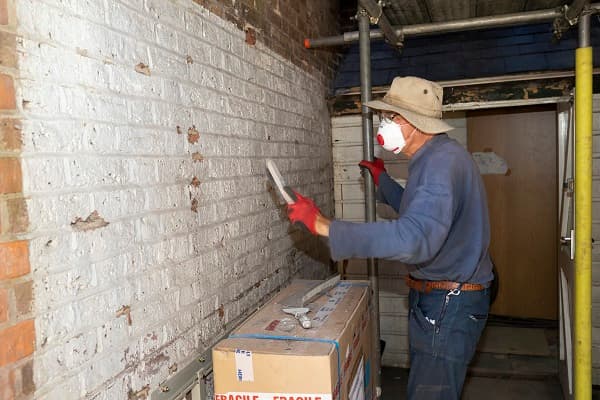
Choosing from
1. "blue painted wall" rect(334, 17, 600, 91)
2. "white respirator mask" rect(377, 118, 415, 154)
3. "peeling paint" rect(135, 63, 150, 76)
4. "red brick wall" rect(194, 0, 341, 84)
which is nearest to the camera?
"peeling paint" rect(135, 63, 150, 76)

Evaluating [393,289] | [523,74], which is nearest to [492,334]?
[393,289]

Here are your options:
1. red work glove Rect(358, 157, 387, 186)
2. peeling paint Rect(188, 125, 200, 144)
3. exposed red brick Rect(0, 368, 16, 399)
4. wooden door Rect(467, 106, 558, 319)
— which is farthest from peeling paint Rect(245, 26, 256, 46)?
wooden door Rect(467, 106, 558, 319)

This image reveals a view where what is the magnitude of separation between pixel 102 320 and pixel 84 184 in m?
0.38

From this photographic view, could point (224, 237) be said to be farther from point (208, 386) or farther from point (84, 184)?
point (84, 184)

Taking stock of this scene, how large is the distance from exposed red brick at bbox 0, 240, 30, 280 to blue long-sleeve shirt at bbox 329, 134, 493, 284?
0.98 m

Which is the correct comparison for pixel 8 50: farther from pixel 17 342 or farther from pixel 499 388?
pixel 499 388

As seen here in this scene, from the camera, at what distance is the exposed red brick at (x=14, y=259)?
1101 millimetres

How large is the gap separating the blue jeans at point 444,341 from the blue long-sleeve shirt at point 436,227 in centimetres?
10

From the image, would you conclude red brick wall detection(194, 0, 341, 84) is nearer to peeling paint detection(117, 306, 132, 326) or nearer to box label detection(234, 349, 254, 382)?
peeling paint detection(117, 306, 132, 326)

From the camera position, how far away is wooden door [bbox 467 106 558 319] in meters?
4.36

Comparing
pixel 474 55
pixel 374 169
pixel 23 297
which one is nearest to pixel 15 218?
pixel 23 297

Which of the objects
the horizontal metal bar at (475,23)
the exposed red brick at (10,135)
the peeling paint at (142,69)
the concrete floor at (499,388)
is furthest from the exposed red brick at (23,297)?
the concrete floor at (499,388)

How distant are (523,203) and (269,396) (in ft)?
11.4

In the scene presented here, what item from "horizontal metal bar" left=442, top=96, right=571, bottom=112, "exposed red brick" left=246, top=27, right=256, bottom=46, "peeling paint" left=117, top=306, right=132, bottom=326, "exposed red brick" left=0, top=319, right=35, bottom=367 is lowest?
"peeling paint" left=117, top=306, right=132, bottom=326
